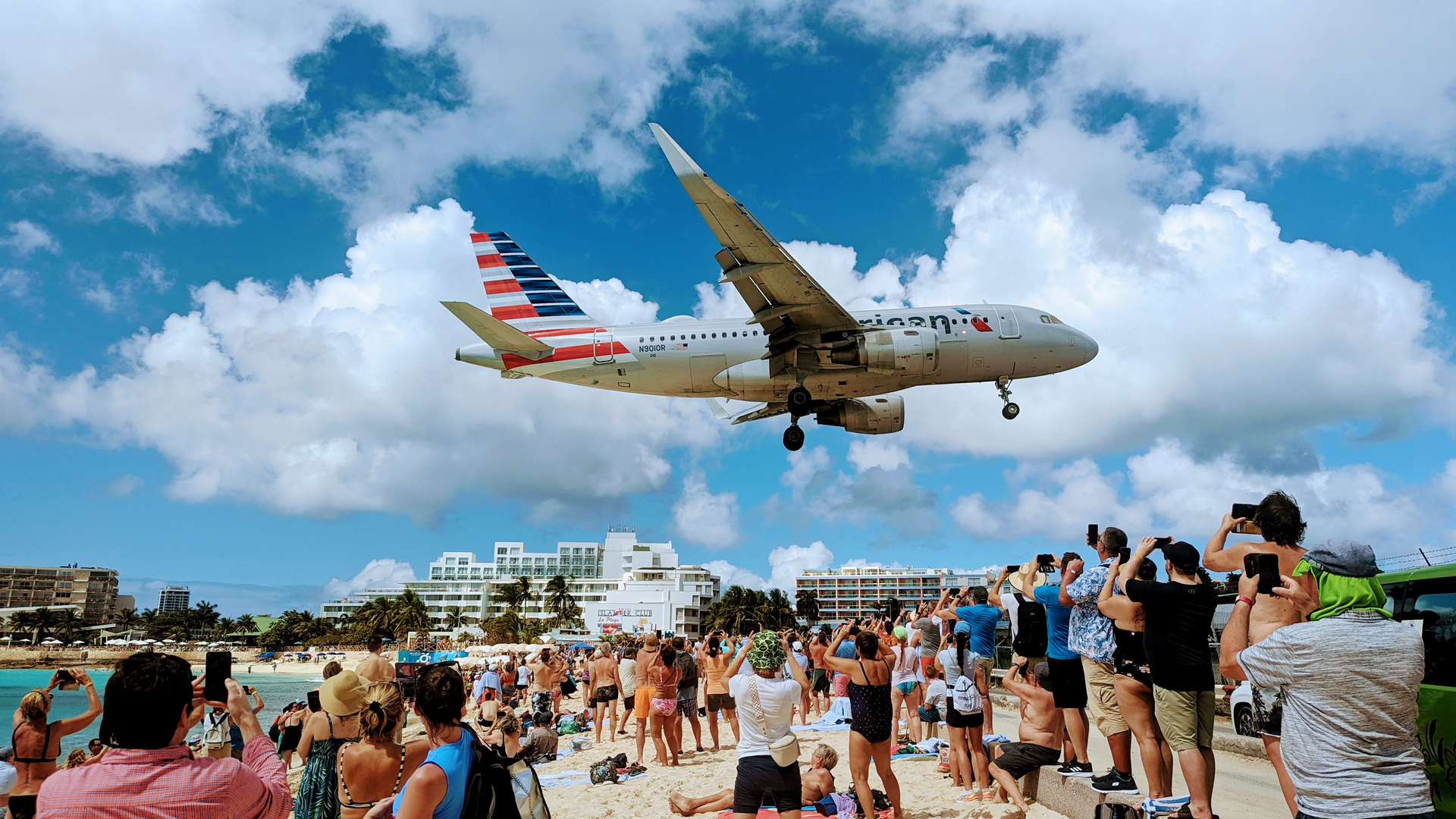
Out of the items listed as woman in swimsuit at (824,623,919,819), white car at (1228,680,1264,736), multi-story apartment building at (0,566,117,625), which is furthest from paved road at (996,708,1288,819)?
multi-story apartment building at (0,566,117,625)

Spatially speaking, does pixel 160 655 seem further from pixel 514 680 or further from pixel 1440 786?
pixel 514 680

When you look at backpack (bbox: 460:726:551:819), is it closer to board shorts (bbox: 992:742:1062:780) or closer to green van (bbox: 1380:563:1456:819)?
green van (bbox: 1380:563:1456:819)

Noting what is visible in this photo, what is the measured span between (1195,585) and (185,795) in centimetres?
597

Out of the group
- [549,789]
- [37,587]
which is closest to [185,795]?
[549,789]

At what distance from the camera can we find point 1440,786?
5.06 metres

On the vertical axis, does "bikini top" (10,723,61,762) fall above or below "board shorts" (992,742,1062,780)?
above

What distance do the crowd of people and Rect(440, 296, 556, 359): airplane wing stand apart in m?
9.19

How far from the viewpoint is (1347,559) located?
3.94 meters

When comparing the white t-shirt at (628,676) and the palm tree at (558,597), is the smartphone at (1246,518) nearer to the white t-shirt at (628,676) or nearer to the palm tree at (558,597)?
the white t-shirt at (628,676)

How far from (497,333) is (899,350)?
9348 millimetres

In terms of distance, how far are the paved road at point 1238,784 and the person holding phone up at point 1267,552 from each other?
313 cm

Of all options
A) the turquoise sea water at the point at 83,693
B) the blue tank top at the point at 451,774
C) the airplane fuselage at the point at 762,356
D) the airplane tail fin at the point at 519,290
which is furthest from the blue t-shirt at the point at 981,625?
the turquoise sea water at the point at 83,693

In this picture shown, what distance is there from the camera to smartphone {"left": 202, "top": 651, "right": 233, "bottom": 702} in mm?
3545

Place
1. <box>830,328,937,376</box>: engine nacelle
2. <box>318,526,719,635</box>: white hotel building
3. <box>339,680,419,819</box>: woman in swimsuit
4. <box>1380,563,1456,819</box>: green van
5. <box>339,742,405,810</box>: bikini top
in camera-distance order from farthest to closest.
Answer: <box>318,526,719,635</box>: white hotel building < <box>830,328,937,376</box>: engine nacelle < <box>1380,563,1456,819</box>: green van < <box>339,742,405,810</box>: bikini top < <box>339,680,419,819</box>: woman in swimsuit
